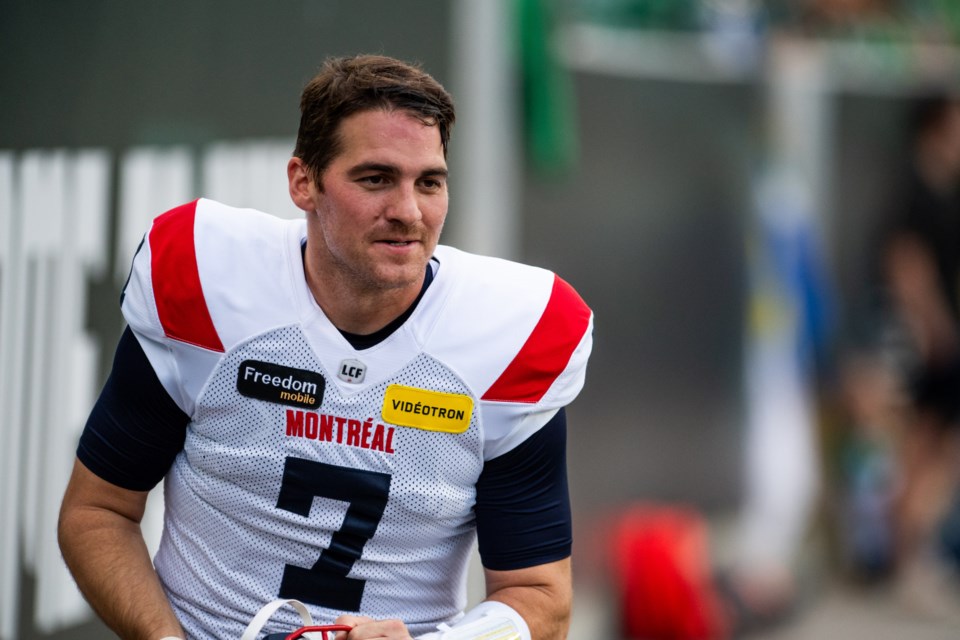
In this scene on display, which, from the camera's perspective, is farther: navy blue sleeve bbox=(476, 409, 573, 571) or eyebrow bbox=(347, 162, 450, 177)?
navy blue sleeve bbox=(476, 409, 573, 571)

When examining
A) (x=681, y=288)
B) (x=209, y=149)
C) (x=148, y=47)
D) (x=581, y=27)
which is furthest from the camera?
(x=681, y=288)

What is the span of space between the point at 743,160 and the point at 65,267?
4.46m

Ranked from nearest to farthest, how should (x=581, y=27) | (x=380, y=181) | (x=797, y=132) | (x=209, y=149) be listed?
(x=380, y=181) < (x=209, y=149) < (x=581, y=27) < (x=797, y=132)

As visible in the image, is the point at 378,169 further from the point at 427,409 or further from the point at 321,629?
the point at 321,629

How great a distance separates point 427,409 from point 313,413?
22 cm

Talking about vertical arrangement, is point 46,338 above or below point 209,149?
below

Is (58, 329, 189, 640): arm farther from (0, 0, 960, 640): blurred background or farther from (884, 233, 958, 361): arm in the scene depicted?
(884, 233, 958, 361): arm

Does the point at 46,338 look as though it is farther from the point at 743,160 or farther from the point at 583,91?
the point at 743,160

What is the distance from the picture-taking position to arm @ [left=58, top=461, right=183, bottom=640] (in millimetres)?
2629

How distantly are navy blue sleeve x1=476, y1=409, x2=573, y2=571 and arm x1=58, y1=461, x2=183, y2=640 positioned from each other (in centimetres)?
64

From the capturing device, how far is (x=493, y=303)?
2750 millimetres

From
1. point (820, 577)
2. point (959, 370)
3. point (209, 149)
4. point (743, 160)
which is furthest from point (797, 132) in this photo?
point (209, 149)

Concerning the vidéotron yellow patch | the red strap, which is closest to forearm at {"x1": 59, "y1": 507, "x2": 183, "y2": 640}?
the red strap

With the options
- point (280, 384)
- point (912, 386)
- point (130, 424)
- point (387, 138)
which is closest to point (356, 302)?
point (280, 384)
